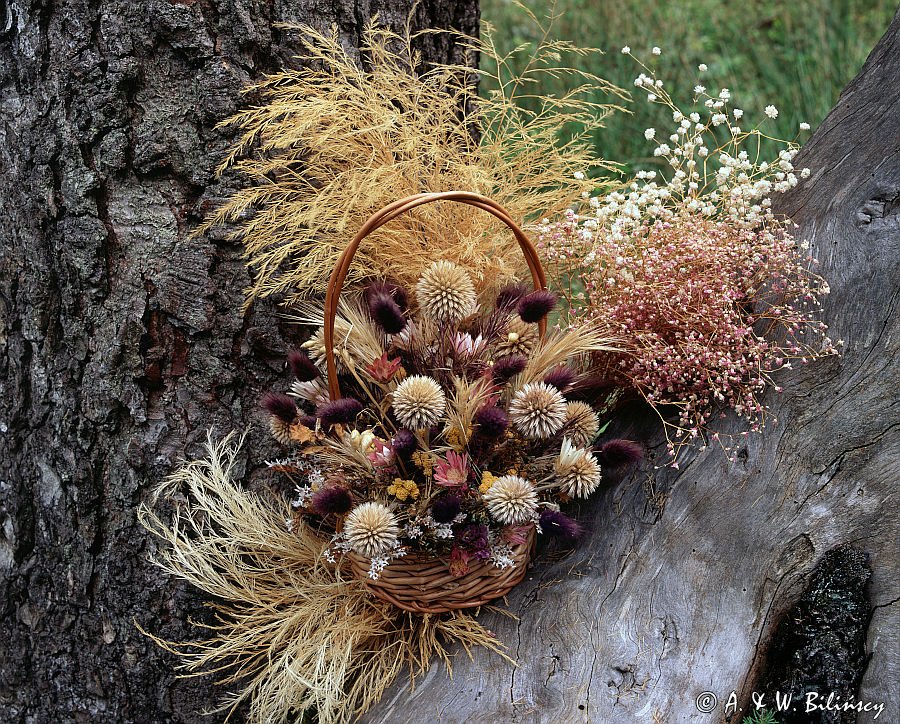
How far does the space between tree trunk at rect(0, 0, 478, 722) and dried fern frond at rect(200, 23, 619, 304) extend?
2.8 inches

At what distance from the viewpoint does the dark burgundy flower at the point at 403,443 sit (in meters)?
1.31

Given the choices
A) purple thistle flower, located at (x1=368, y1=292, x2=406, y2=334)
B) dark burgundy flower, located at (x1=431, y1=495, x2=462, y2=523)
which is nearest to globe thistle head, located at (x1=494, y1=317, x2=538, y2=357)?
purple thistle flower, located at (x1=368, y1=292, x2=406, y2=334)

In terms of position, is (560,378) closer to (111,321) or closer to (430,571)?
(430,571)

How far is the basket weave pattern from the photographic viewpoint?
1.38 m

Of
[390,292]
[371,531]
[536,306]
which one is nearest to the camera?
[371,531]

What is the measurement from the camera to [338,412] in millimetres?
1312

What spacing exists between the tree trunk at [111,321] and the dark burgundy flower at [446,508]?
539mm

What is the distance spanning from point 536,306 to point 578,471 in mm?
294

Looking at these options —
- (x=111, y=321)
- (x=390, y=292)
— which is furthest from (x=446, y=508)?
(x=111, y=321)

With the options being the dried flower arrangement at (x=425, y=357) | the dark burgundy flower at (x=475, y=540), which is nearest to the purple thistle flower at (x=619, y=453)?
the dried flower arrangement at (x=425, y=357)

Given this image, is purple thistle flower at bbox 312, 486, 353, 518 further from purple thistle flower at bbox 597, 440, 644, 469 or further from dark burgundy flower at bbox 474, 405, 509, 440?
purple thistle flower at bbox 597, 440, 644, 469

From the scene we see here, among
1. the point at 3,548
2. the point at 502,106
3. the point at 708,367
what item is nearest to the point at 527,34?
the point at 502,106

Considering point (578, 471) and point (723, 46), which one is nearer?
point (578, 471)

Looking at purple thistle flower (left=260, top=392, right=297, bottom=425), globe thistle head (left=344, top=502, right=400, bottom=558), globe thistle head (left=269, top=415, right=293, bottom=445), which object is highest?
purple thistle flower (left=260, top=392, right=297, bottom=425)
